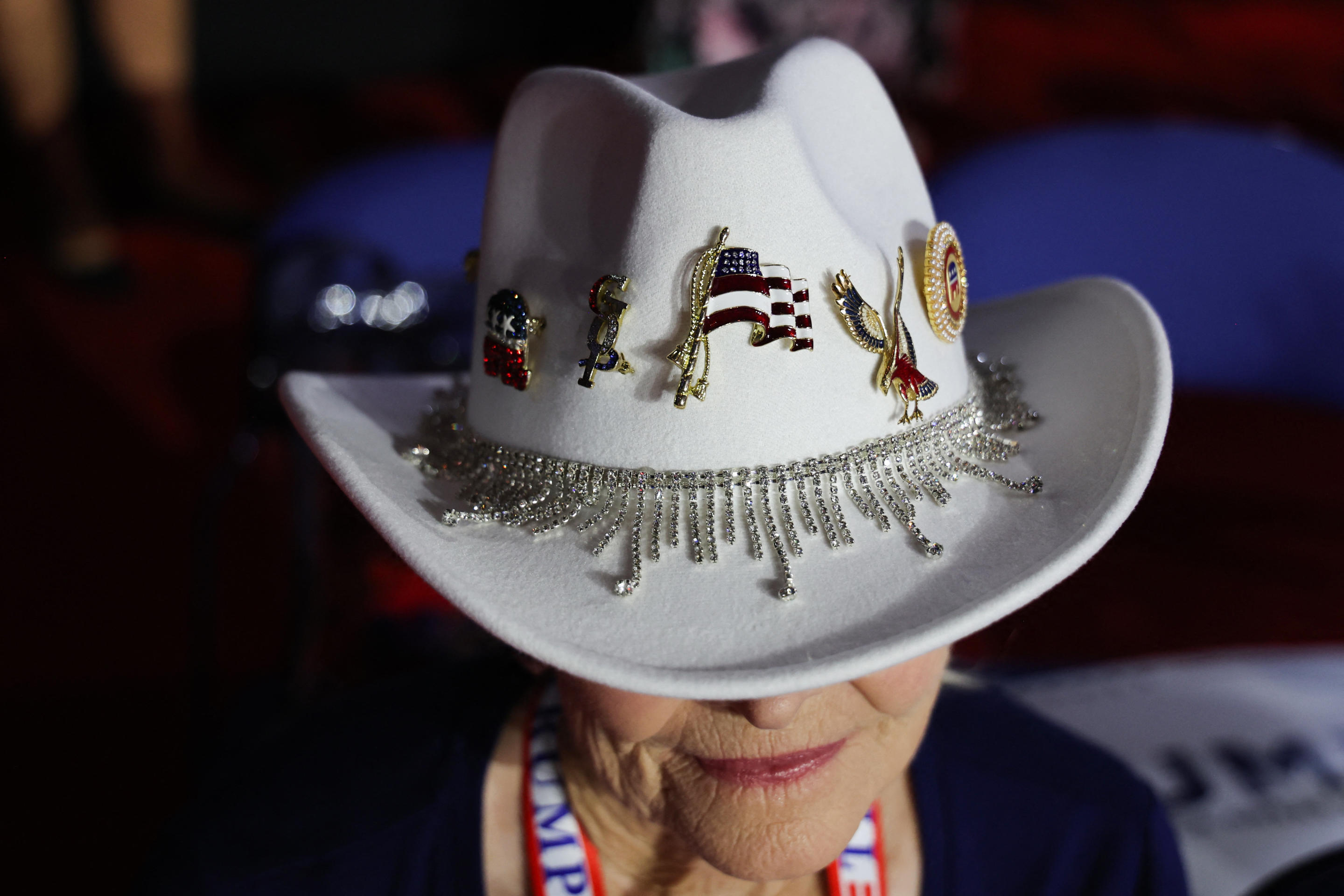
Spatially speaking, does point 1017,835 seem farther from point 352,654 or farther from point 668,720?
point 352,654

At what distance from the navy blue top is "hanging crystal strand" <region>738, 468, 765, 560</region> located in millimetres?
486

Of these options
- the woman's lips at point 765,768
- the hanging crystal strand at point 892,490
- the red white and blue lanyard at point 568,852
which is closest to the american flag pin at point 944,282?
the hanging crystal strand at point 892,490

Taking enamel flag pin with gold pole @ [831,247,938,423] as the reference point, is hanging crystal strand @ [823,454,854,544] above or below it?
below

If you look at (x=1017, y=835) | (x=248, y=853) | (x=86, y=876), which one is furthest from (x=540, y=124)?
(x=86, y=876)

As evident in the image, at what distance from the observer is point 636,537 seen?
0.74 metres

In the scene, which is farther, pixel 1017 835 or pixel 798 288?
pixel 1017 835

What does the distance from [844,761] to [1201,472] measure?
226 cm

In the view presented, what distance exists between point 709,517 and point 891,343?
184mm

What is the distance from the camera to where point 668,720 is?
31.5 inches

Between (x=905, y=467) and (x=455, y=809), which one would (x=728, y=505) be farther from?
(x=455, y=809)

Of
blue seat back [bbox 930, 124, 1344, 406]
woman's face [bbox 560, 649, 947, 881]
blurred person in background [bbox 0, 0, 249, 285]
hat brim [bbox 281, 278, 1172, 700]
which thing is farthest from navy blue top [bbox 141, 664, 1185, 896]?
blurred person in background [bbox 0, 0, 249, 285]

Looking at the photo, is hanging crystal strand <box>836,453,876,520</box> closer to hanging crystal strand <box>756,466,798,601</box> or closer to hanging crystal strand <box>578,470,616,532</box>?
hanging crystal strand <box>756,466,798,601</box>

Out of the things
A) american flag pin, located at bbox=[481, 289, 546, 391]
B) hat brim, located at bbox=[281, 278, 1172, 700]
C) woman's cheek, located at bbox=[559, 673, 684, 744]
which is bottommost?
woman's cheek, located at bbox=[559, 673, 684, 744]

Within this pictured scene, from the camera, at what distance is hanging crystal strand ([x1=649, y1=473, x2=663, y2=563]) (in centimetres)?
74
